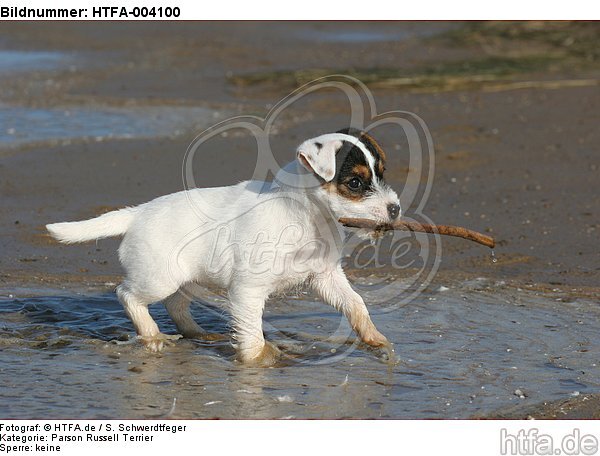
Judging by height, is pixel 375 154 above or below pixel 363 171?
above

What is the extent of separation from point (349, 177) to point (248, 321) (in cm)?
108

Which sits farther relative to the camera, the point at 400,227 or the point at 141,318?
the point at 141,318

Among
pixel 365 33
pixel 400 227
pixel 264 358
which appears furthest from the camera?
pixel 365 33

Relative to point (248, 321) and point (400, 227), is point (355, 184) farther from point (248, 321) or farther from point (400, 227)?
point (248, 321)

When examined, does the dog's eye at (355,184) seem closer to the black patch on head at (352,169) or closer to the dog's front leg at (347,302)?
the black patch on head at (352,169)

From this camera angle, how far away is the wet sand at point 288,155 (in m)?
6.55

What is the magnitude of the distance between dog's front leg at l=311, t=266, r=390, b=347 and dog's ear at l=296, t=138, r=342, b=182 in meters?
0.76

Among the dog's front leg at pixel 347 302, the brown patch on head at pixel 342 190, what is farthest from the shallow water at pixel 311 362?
the brown patch on head at pixel 342 190

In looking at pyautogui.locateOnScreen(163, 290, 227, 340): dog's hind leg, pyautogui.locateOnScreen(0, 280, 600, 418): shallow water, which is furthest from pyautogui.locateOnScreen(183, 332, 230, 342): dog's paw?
pyautogui.locateOnScreen(0, 280, 600, 418): shallow water

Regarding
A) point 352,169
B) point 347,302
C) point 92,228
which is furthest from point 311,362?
point 92,228

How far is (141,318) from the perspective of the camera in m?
6.85

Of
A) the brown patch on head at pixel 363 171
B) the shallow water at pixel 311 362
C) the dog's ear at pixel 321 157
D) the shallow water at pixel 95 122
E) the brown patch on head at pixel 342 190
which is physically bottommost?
the shallow water at pixel 311 362

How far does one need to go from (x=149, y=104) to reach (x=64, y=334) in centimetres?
757
